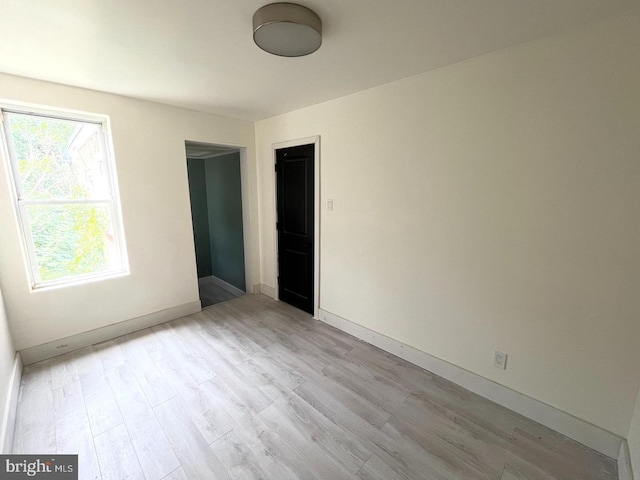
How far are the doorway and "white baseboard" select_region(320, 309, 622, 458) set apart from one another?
2.74m

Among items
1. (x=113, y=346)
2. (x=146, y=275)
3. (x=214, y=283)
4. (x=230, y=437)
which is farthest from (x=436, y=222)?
(x=214, y=283)

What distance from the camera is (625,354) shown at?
1.46 meters

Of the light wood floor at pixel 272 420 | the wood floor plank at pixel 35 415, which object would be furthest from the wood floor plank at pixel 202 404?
the wood floor plank at pixel 35 415

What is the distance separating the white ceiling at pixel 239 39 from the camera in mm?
1285

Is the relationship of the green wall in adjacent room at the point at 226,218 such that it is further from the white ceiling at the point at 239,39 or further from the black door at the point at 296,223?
the white ceiling at the point at 239,39

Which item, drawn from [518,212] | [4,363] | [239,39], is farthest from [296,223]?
[4,363]

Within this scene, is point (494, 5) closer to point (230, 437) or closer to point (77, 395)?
point (230, 437)

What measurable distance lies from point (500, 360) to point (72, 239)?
3837 mm

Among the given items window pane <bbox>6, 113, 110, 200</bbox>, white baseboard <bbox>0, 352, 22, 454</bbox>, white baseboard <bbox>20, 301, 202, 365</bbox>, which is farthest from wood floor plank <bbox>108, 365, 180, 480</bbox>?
window pane <bbox>6, 113, 110, 200</bbox>

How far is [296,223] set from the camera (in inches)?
130

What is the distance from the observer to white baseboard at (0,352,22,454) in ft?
4.82

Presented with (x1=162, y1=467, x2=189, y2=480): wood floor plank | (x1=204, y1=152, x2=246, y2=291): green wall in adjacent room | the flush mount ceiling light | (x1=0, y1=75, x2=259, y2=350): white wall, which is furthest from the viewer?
(x1=204, y1=152, x2=246, y2=291): green wall in adjacent room

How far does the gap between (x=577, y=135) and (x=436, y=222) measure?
0.92 m

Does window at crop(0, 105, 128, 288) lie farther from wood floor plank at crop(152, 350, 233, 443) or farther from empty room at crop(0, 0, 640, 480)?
wood floor plank at crop(152, 350, 233, 443)
